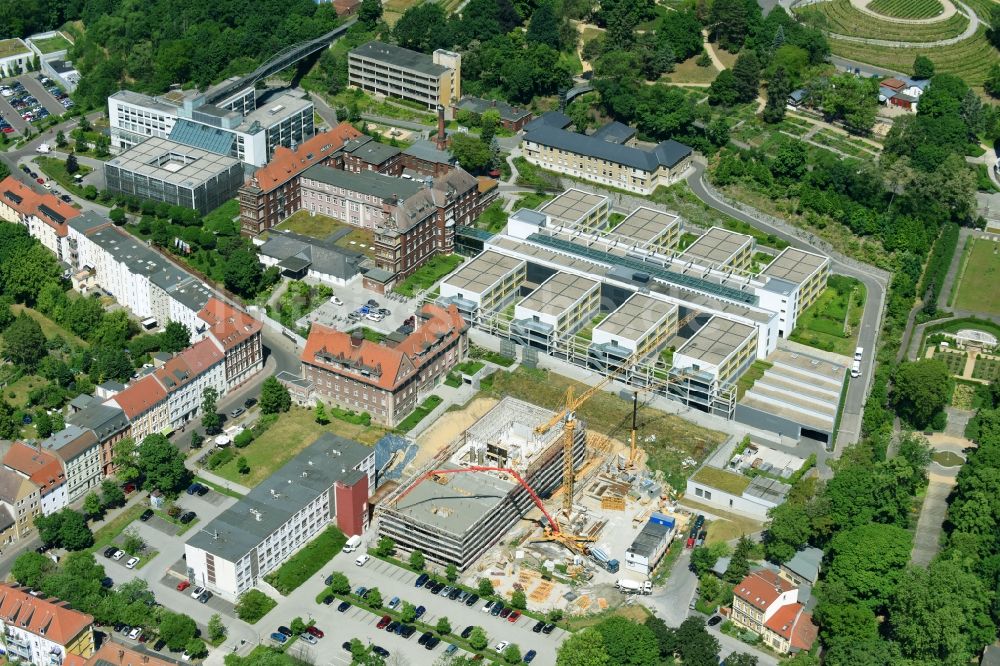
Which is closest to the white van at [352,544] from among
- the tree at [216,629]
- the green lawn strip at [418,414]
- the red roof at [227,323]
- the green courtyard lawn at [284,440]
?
the green courtyard lawn at [284,440]

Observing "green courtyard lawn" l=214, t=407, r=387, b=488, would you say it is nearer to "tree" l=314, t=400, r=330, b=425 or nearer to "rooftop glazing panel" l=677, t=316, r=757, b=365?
"tree" l=314, t=400, r=330, b=425

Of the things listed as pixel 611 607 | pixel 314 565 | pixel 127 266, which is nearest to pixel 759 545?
pixel 611 607

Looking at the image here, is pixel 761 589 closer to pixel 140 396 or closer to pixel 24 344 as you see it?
pixel 140 396

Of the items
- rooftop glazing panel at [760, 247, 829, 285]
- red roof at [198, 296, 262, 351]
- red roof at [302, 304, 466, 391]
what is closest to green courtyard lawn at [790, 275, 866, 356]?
rooftop glazing panel at [760, 247, 829, 285]

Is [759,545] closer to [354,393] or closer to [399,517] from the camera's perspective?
[399,517]

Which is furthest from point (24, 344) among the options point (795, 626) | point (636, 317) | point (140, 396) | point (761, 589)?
point (795, 626)

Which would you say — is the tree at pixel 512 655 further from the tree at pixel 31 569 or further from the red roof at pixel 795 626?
the tree at pixel 31 569

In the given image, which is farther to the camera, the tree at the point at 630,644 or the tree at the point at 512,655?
the tree at the point at 512,655
